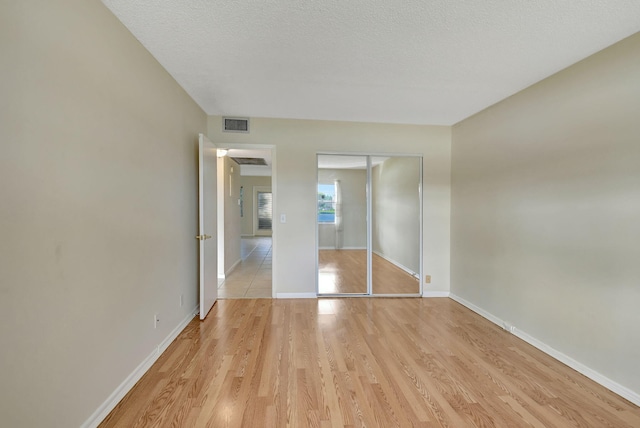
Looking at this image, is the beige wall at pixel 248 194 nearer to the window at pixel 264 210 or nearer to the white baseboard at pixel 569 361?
the window at pixel 264 210

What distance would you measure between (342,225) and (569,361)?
2.62 metres

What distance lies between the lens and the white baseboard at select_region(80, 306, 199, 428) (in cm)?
153

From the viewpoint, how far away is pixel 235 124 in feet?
11.5

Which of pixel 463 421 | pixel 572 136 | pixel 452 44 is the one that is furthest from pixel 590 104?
pixel 463 421

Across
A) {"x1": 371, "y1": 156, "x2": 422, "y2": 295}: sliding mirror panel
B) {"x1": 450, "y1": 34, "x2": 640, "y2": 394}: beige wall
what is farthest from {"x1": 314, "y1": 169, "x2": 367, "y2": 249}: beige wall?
{"x1": 450, "y1": 34, "x2": 640, "y2": 394}: beige wall

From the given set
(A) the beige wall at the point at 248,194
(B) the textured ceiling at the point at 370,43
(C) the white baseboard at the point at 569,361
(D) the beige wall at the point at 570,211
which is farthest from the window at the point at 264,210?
(C) the white baseboard at the point at 569,361

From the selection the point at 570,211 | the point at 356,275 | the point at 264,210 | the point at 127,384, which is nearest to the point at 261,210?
the point at 264,210

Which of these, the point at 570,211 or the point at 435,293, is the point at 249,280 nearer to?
the point at 435,293

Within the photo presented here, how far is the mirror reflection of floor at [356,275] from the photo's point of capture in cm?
380

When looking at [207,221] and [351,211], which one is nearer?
[207,221]

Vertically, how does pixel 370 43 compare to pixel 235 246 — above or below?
above

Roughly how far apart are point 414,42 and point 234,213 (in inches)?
184

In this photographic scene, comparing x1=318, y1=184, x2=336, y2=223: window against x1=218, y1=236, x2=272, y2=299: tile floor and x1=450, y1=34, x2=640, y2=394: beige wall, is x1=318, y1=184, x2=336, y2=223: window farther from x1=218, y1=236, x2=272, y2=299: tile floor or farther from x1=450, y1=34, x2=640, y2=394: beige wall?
x1=450, y1=34, x2=640, y2=394: beige wall

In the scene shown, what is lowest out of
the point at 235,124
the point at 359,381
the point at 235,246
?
the point at 359,381
